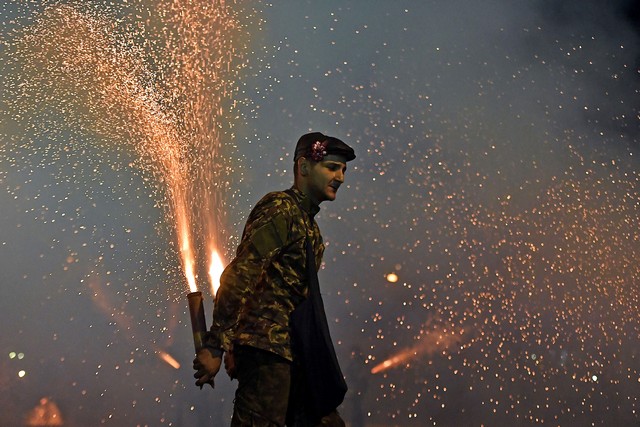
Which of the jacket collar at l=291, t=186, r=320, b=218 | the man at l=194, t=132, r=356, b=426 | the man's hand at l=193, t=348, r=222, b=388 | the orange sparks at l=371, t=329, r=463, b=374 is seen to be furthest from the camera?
the orange sparks at l=371, t=329, r=463, b=374

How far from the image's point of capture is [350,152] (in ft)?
10.7

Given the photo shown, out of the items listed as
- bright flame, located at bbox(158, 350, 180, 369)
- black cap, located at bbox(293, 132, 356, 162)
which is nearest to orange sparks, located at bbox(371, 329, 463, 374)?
bright flame, located at bbox(158, 350, 180, 369)

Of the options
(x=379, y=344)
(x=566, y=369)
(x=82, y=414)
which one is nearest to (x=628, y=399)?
(x=566, y=369)

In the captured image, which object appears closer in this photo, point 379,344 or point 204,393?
point 379,344

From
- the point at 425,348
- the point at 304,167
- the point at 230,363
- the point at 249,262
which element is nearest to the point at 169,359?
the point at 425,348

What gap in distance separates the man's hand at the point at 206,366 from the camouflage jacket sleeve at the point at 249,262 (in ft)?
0.12

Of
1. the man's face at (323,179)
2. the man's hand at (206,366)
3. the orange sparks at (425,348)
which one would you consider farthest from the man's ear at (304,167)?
the orange sparks at (425,348)

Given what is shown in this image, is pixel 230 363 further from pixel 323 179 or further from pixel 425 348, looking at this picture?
pixel 425 348

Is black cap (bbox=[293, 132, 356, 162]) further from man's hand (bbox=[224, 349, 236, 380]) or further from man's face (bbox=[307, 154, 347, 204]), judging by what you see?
man's hand (bbox=[224, 349, 236, 380])

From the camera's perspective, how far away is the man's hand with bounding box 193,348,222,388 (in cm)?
254

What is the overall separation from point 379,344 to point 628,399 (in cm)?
522

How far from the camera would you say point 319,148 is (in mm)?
3172

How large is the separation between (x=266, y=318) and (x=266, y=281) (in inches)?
6.5

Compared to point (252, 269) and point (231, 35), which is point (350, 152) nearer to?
point (252, 269)
